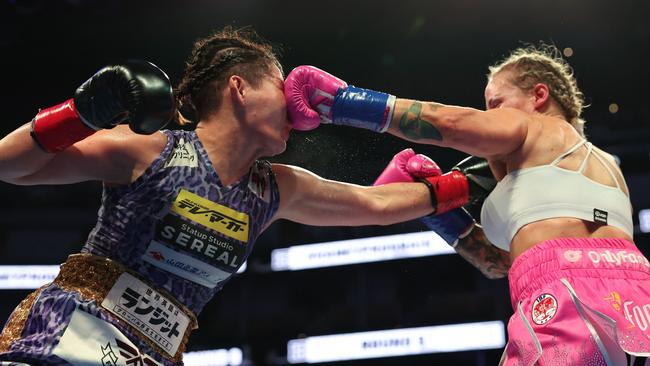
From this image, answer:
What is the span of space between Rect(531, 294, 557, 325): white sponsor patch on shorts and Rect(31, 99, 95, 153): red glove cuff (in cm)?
145

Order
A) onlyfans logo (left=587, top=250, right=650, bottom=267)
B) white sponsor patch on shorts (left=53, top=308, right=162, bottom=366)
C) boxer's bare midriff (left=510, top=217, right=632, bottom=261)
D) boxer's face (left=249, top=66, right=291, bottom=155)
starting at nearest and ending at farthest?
1. white sponsor patch on shorts (left=53, top=308, right=162, bottom=366)
2. onlyfans logo (left=587, top=250, right=650, bottom=267)
3. boxer's bare midriff (left=510, top=217, right=632, bottom=261)
4. boxer's face (left=249, top=66, right=291, bottom=155)

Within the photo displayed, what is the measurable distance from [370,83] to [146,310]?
6.64 m

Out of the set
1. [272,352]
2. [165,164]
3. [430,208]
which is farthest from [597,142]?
[165,164]

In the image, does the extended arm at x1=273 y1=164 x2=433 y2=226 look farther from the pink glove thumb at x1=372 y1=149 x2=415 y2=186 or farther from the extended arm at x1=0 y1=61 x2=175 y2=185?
the extended arm at x1=0 y1=61 x2=175 y2=185

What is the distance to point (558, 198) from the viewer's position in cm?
239

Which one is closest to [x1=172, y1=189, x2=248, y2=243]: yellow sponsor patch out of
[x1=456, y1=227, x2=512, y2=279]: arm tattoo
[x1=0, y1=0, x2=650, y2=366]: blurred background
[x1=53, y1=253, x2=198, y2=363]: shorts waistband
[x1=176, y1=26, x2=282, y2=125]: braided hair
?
[x1=53, y1=253, x2=198, y2=363]: shorts waistband

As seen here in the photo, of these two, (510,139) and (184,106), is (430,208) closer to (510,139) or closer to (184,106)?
(510,139)

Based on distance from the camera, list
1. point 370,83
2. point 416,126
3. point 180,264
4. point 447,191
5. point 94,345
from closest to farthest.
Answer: point 94,345
point 180,264
point 416,126
point 447,191
point 370,83

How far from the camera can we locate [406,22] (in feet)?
25.1

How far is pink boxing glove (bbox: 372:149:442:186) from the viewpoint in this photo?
3.19 m

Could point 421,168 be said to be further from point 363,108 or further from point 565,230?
point 565,230

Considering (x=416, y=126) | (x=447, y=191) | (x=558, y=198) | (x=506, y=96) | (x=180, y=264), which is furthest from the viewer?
(x=447, y=191)

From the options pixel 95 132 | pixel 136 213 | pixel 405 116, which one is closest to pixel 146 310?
pixel 136 213

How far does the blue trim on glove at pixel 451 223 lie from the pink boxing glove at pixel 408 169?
19cm
